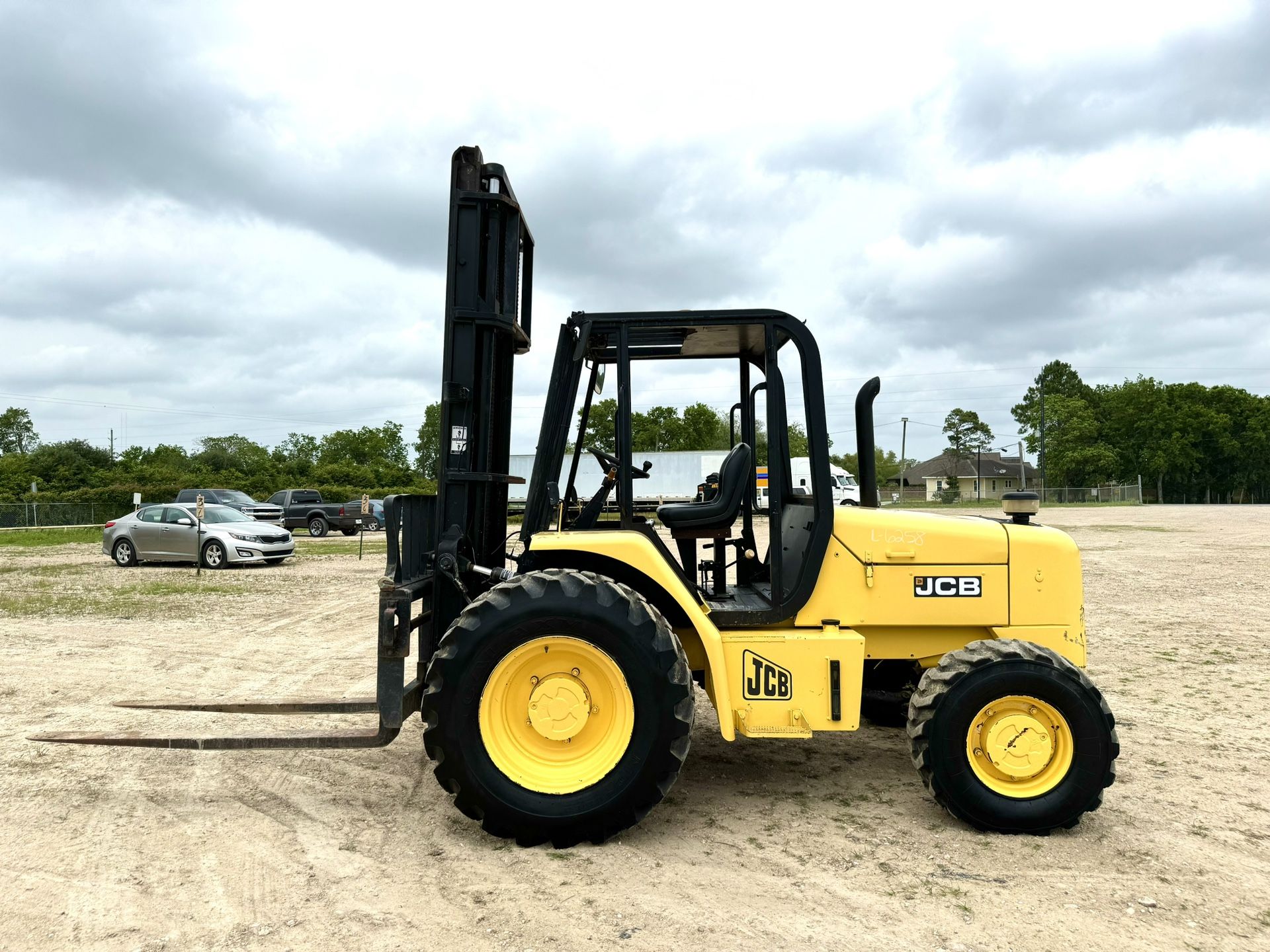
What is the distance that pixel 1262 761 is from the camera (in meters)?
5.63

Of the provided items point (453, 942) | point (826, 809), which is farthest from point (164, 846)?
point (826, 809)

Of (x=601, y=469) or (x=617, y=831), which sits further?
(x=601, y=469)

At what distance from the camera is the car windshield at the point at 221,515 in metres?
19.8

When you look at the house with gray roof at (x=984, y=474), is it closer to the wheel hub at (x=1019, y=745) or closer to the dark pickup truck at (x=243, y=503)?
the dark pickup truck at (x=243, y=503)

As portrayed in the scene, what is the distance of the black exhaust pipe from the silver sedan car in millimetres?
17454

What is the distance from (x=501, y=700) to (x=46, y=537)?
3410cm

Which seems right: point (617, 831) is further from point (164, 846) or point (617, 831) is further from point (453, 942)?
point (164, 846)

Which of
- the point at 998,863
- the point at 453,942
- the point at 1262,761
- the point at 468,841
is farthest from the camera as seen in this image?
the point at 1262,761

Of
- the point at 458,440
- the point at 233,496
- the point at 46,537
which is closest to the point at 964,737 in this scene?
the point at 458,440

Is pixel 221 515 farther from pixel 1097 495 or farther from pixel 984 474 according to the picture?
pixel 984 474

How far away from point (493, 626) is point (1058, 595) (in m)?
3.14

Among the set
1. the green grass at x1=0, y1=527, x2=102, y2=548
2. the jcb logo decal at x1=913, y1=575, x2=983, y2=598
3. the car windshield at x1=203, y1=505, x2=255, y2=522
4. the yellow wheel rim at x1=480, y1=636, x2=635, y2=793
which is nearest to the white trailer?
the jcb logo decal at x1=913, y1=575, x2=983, y2=598

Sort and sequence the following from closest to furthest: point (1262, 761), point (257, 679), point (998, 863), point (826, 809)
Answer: point (998, 863) < point (826, 809) < point (1262, 761) < point (257, 679)

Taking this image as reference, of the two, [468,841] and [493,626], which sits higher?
[493,626]
